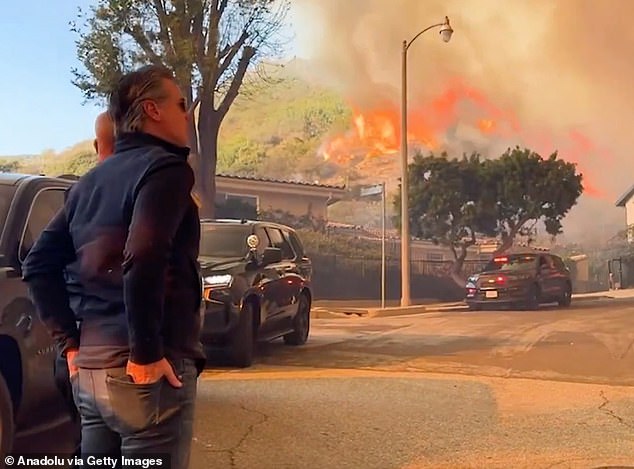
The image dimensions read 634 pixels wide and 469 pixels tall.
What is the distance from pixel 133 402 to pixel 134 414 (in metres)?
0.04

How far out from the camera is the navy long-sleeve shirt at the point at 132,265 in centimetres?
223

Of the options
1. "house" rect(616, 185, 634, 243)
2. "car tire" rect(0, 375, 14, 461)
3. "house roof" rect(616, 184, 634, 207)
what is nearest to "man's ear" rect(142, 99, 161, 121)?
"car tire" rect(0, 375, 14, 461)

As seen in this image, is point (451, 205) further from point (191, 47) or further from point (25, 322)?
point (25, 322)

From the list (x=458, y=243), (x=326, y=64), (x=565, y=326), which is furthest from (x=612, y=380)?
(x=326, y=64)

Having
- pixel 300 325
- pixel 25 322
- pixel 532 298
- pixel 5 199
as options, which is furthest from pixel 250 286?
pixel 532 298

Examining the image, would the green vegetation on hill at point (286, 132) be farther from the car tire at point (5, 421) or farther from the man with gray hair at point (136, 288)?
the man with gray hair at point (136, 288)

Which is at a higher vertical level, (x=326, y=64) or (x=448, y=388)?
(x=326, y=64)

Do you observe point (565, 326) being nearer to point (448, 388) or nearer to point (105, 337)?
point (448, 388)

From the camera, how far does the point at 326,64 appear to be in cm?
3769

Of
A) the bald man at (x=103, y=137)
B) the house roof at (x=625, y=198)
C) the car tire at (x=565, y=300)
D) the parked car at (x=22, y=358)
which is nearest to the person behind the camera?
the bald man at (x=103, y=137)

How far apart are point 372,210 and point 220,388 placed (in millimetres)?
28832

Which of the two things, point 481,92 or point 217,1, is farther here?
point 481,92

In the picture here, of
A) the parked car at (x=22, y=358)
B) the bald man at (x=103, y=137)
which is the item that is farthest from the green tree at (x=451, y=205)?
the bald man at (x=103, y=137)

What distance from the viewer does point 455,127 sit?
39375 millimetres
